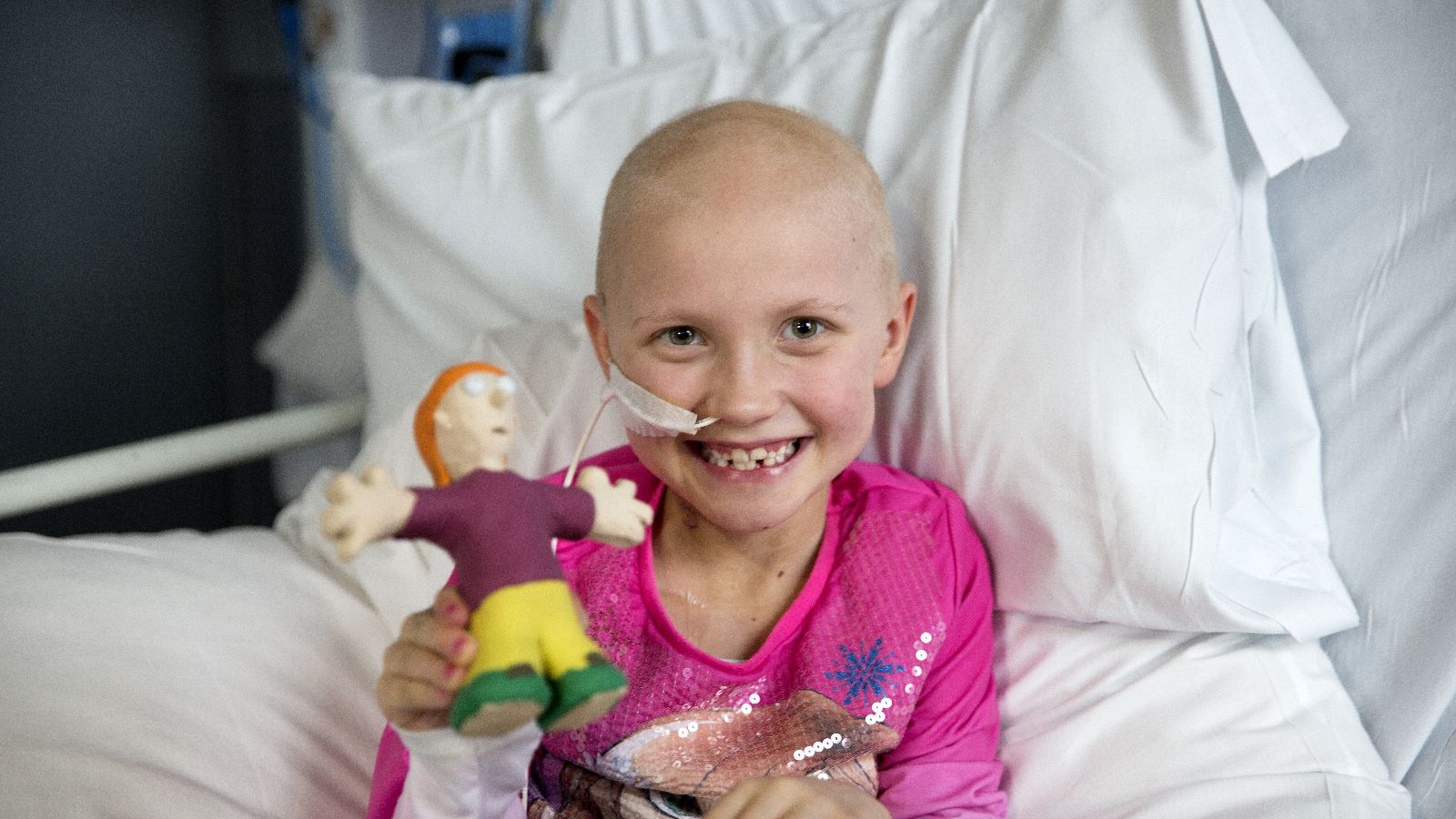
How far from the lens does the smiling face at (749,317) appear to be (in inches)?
32.9

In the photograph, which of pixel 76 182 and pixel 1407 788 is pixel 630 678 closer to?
pixel 1407 788

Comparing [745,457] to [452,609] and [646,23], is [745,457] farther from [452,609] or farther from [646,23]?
[646,23]

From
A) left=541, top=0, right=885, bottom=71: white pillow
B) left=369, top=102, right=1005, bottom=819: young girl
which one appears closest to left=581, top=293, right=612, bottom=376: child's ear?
left=369, top=102, right=1005, bottom=819: young girl

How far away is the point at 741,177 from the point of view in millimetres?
851

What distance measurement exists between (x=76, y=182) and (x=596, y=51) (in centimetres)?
79

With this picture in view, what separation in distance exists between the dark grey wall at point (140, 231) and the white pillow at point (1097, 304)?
3.50 feet

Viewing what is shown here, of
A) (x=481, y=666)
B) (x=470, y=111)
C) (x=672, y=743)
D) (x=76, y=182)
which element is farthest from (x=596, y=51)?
(x=481, y=666)

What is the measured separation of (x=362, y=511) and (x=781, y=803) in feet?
1.21

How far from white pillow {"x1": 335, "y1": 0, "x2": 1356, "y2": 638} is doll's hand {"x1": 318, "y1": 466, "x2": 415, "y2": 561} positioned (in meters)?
0.57

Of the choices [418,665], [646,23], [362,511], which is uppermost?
[646,23]

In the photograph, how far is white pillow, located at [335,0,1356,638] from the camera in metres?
0.93

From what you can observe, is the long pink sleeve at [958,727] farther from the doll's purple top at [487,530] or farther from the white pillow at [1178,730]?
the doll's purple top at [487,530]

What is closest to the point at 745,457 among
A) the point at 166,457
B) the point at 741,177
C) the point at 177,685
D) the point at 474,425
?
the point at 741,177

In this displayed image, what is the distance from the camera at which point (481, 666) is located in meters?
0.54
